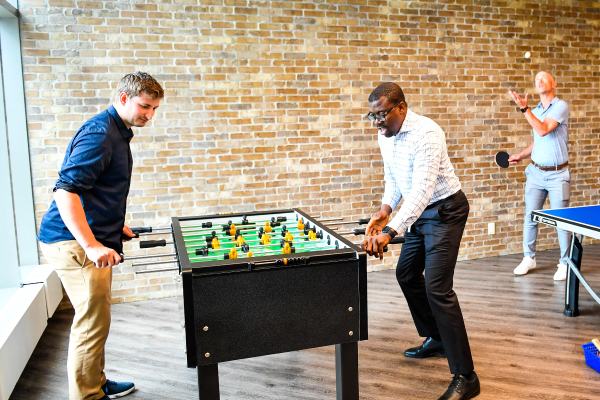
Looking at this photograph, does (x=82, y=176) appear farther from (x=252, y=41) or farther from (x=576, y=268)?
(x=576, y=268)

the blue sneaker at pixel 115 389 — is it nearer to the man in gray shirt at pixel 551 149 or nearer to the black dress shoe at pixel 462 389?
the black dress shoe at pixel 462 389

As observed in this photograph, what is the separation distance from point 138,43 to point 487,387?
3522 mm

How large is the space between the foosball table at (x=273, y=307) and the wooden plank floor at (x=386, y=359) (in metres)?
0.73

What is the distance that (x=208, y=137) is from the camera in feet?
14.8

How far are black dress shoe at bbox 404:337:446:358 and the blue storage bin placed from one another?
31.6 inches

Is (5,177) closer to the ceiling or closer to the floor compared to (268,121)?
closer to the floor

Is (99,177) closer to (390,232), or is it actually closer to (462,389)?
(390,232)

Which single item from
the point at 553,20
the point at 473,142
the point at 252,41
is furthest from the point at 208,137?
the point at 553,20

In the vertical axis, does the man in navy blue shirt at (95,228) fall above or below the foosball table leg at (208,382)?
above

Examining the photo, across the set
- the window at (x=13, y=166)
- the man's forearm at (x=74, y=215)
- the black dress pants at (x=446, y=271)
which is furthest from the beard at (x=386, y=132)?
the window at (x=13, y=166)

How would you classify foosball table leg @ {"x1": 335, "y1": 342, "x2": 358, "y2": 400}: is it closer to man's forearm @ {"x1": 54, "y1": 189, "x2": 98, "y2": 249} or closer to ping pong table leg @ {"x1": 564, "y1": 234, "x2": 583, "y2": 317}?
man's forearm @ {"x1": 54, "y1": 189, "x2": 98, "y2": 249}

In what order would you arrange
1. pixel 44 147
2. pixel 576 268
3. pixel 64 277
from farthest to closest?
pixel 44 147
pixel 576 268
pixel 64 277

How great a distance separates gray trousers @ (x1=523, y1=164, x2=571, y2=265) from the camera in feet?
15.0

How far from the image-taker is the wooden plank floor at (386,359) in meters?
2.85
